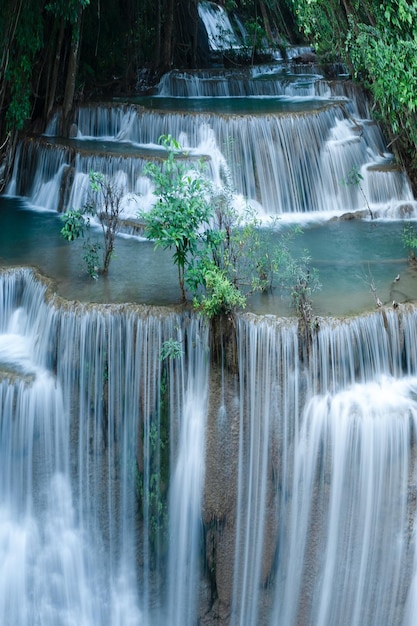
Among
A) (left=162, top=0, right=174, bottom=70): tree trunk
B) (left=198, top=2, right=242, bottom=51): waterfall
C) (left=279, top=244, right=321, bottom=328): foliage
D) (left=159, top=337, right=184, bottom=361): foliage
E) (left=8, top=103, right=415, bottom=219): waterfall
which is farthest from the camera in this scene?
(left=198, top=2, right=242, bottom=51): waterfall

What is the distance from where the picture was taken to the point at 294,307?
7961mm

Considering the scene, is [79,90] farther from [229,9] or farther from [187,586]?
[187,586]

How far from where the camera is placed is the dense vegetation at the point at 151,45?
401 inches

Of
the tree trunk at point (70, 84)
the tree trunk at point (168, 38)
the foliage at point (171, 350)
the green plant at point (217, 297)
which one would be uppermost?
the tree trunk at point (168, 38)

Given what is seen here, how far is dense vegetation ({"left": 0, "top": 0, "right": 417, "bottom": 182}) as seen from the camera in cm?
1020

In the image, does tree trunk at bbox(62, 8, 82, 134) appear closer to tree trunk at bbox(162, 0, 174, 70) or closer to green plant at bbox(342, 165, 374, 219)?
tree trunk at bbox(162, 0, 174, 70)

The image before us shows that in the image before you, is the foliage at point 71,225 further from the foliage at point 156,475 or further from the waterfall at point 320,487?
the waterfall at point 320,487

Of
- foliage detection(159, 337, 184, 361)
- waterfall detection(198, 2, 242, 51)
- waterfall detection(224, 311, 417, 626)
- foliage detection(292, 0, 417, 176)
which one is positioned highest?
waterfall detection(198, 2, 242, 51)

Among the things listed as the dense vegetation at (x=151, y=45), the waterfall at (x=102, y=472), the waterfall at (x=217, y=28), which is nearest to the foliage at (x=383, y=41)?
the dense vegetation at (x=151, y=45)

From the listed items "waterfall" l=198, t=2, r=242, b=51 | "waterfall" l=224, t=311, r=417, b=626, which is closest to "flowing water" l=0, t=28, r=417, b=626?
"waterfall" l=224, t=311, r=417, b=626

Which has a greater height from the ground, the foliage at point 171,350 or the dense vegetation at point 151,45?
the dense vegetation at point 151,45

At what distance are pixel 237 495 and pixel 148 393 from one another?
1252mm

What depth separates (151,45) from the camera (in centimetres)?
1702

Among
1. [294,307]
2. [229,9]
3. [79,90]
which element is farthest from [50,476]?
[229,9]
